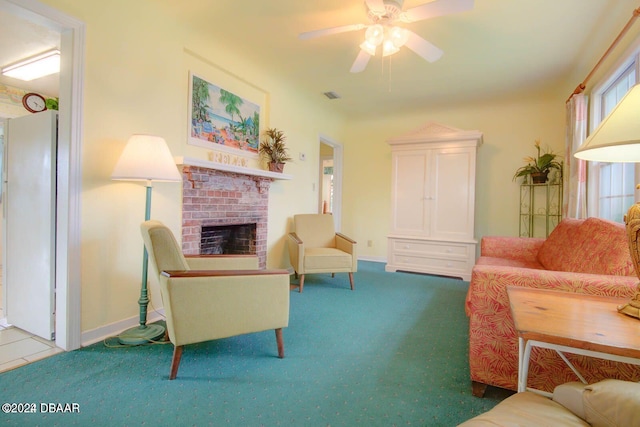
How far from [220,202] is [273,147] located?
1044 mm

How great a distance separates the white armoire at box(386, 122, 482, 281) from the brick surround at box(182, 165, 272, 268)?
2.07 m

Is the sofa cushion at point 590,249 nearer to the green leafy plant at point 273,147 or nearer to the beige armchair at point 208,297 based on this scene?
the beige armchair at point 208,297

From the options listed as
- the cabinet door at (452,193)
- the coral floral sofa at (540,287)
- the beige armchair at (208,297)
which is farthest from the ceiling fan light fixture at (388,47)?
the cabinet door at (452,193)

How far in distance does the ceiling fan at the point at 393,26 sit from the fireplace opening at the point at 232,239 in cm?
215

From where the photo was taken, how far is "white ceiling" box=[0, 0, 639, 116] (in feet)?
7.76

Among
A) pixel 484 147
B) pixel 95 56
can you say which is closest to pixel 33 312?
pixel 95 56

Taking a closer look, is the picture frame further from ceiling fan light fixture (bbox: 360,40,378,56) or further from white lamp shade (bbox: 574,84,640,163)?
white lamp shade (bbox: 574,84,640,163)

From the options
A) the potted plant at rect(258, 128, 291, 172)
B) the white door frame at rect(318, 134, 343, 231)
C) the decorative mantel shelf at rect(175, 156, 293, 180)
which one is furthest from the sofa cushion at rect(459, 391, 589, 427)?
the white door frame at rect(318, 134, 343, 231)

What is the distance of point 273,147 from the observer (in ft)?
12.1

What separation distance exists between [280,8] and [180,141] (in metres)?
1.37

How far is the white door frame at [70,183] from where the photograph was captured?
1.90 m

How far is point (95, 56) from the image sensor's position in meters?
2.01

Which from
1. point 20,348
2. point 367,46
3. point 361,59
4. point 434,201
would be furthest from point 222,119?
point 434,201

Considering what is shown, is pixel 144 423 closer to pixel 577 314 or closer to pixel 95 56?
pixel 577 314
